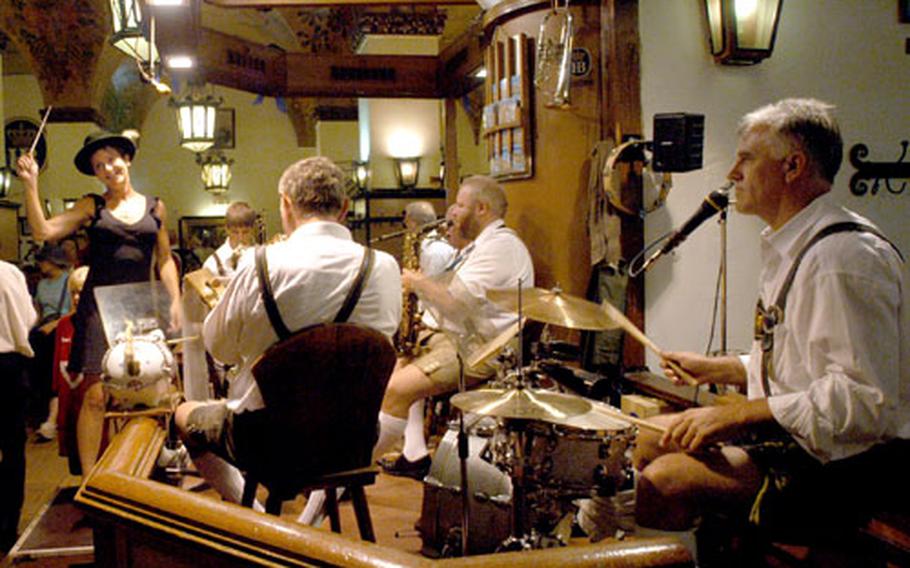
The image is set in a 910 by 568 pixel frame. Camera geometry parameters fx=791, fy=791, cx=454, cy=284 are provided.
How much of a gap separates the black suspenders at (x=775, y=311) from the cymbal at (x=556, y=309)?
448 millimetres

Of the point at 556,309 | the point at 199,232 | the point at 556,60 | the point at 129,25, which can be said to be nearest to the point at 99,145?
the point at 129,25

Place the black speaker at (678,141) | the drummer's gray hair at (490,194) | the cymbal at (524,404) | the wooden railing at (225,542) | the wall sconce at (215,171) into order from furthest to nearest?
1. the wall sconce at (215,171)
2. the drummer's gray hair at (490,194)
3. the black speaker at (678,141)
4. the cymbal at (524,404)
5. the wooden railing at (225,542)

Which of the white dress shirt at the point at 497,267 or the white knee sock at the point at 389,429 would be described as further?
the white dress shirt at the point at 497,267

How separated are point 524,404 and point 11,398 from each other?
266cm

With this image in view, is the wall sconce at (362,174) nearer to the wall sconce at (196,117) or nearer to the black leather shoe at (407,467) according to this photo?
the wall sconce at (196,117)

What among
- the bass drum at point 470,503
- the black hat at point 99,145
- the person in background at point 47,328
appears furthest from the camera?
the person in background at point 47,328

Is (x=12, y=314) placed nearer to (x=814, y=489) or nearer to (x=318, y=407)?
(x=318, y=407)

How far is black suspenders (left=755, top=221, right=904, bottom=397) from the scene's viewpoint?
86.4 inches

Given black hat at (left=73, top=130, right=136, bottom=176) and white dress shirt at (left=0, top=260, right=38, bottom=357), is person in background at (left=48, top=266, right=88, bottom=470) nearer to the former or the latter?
white dress shirt at (left=0, top=260, right=38, bottom=357)

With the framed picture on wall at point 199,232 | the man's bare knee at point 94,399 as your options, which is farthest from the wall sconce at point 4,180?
the man's bare knee at point 94,399

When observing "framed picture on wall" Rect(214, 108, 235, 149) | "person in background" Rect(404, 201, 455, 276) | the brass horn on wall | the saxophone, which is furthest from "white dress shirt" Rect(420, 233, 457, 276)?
"framed picture on wall" Rect(214, 108, 235, 149)

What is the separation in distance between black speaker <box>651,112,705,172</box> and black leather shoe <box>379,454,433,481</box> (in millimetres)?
2249

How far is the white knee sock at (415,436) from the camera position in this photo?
4.77 meters

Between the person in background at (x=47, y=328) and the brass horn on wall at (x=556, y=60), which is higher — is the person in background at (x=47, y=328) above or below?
below
